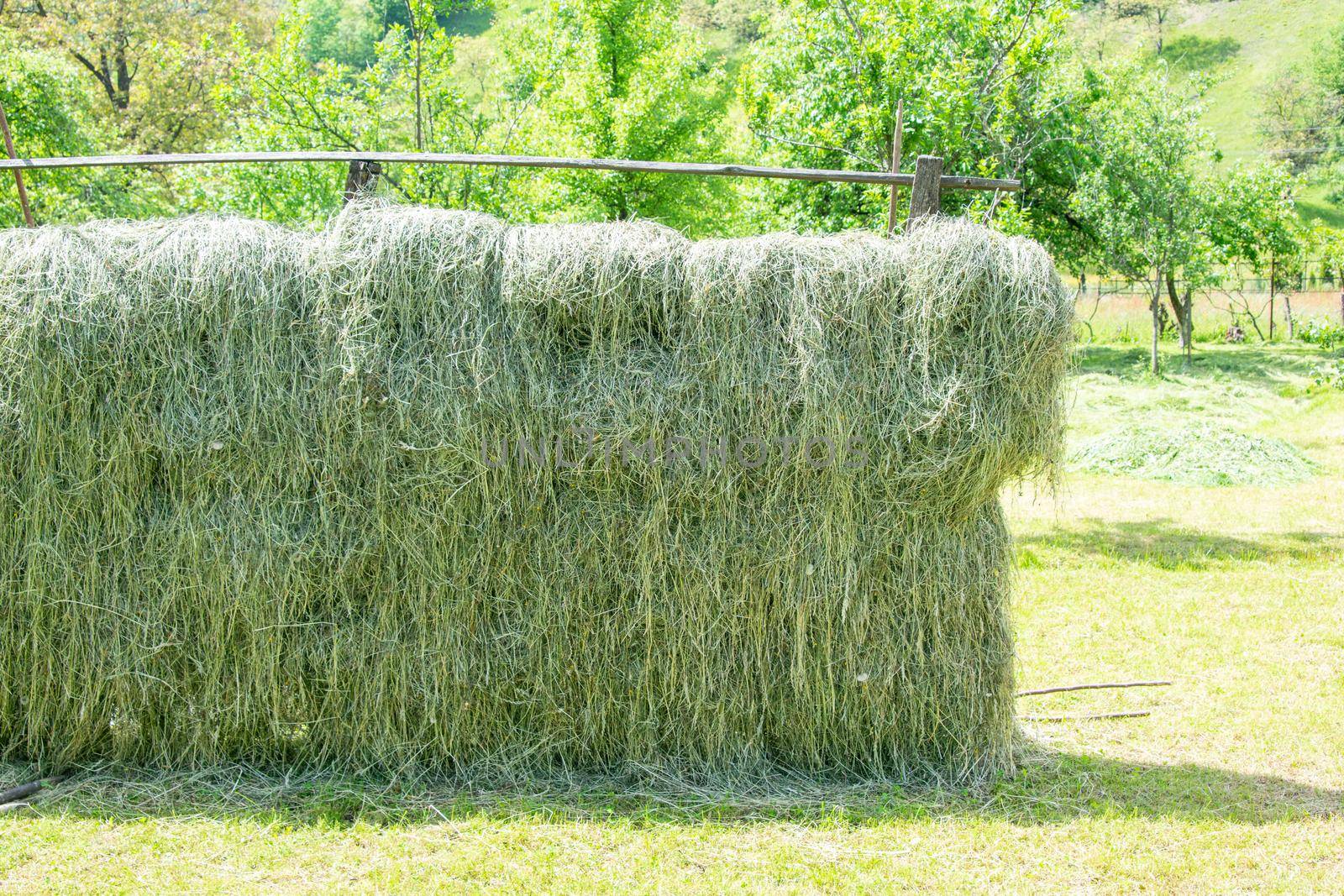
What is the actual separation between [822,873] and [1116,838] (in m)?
1.21

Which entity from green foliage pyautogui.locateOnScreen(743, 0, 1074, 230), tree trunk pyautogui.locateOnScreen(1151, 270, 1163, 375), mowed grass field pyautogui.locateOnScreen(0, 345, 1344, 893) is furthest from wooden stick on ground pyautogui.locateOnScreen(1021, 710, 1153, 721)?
tree trunk pyautogui.locateOnScreen(1151, 270, 1163, 375)

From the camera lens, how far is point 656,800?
4035 millimetres

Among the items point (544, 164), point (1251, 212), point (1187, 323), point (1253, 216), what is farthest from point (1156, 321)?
point (544, 164)

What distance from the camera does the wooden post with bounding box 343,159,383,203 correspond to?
15.0 ft

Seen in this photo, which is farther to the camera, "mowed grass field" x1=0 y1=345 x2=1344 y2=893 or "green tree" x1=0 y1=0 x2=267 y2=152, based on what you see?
"green tree" x1=0 y1=0 x2=267 y2=152

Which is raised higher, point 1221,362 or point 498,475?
point 498,475

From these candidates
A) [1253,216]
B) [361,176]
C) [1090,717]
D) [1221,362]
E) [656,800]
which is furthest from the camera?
[1253,216]

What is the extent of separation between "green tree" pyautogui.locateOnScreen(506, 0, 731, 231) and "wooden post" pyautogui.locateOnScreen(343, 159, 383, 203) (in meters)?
8.64

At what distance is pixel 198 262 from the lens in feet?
13.5

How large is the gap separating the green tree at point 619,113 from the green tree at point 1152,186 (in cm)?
771

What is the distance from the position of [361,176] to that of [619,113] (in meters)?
10.6

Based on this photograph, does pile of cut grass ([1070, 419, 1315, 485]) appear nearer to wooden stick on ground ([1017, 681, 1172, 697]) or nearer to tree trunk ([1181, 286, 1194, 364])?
wooden stick on ground ([1017, 681, 1172, 697])

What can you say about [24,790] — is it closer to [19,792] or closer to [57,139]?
[19,792]

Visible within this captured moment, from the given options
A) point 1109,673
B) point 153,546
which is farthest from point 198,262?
point 1109,673
